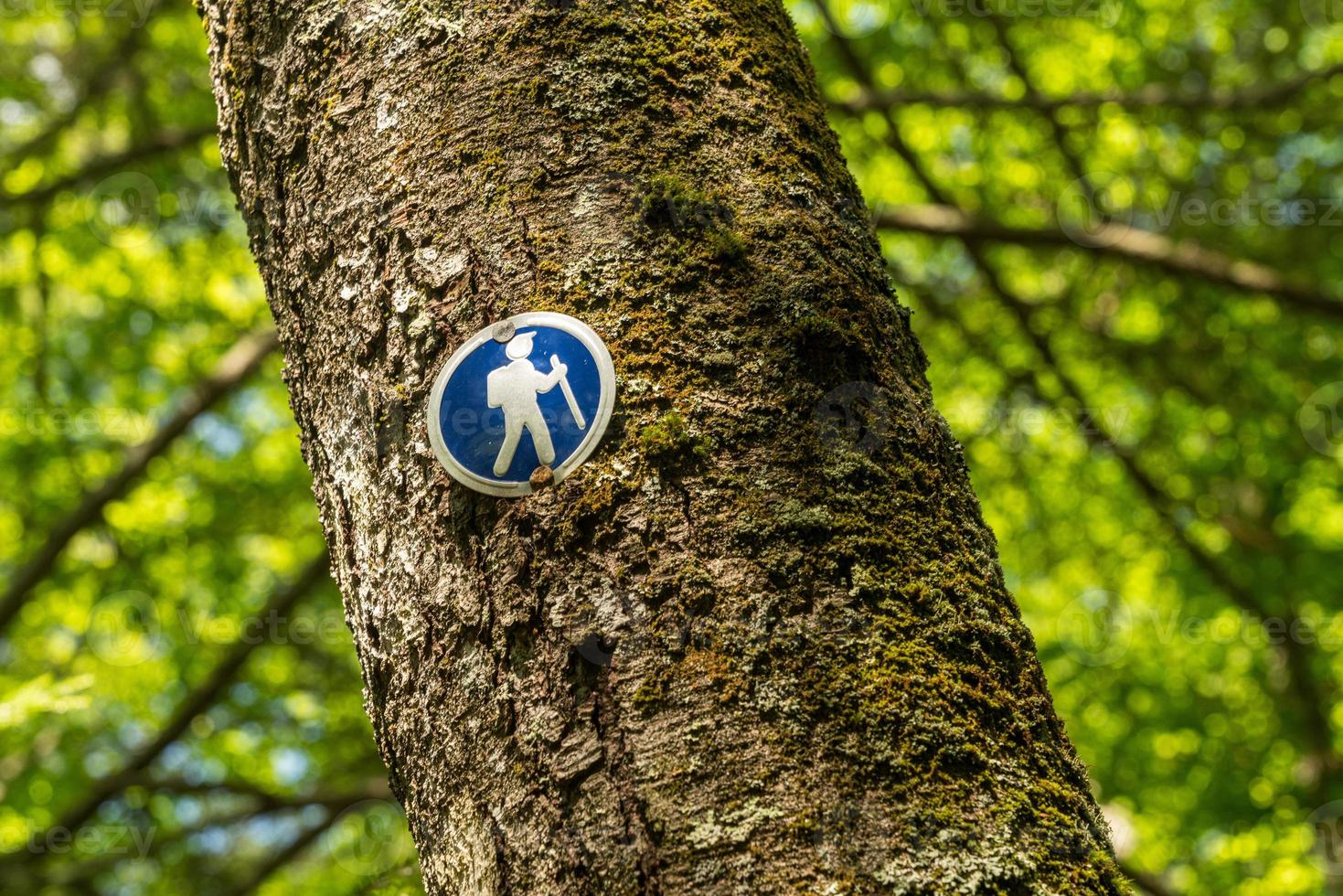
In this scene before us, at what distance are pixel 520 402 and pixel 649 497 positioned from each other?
0.70ft

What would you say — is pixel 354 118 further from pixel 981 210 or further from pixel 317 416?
pixel 981 210

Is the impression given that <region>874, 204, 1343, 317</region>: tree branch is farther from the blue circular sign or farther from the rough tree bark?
the blue circular sign

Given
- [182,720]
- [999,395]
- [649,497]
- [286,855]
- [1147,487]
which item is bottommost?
[649,497]

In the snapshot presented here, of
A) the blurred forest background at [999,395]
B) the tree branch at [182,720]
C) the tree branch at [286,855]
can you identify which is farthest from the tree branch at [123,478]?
the tree branch at [286,855]

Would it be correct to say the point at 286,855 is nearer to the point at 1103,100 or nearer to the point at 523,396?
the point at 523,396

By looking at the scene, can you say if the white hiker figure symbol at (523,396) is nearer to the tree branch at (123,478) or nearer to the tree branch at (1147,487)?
the tree branch at (123,478)

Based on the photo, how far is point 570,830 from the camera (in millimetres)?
1011

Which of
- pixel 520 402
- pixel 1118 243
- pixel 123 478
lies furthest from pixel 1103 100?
pixel 123 478

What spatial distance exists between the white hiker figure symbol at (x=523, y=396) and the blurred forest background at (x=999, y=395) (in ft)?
19.5

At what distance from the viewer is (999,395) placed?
24.3 feet

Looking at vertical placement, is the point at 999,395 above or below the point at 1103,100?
below

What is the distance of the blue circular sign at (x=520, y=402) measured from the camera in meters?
1.16

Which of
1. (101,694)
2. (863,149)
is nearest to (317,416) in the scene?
(863,149)

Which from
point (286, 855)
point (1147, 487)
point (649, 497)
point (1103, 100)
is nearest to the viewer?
point (649, 497)
